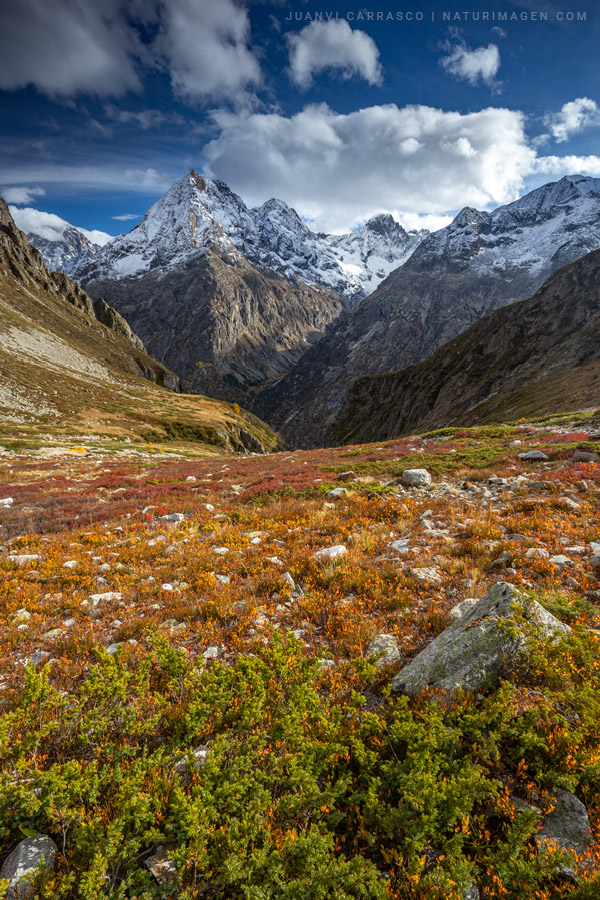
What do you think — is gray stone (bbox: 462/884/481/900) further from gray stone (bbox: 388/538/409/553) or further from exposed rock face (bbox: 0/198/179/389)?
exposed rock face (bbox: 0/198/179/389)

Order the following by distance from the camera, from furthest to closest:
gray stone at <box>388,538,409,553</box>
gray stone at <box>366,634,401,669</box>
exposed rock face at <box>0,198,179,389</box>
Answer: exposed rock face at <box>0,198,179,389</box>
gray stone at <box>388,538,409,553</box>
gray stone at <box>366,634,401,669</box>

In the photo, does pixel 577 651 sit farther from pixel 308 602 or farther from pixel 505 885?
pixel 308 602

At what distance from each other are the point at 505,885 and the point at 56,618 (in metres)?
6.41

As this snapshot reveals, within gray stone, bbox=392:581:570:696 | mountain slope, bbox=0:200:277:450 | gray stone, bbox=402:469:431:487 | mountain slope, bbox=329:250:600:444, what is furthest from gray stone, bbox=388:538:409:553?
mountain slope, bbox=0:200:277:450

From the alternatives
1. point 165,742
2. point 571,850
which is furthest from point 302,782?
point 571,850

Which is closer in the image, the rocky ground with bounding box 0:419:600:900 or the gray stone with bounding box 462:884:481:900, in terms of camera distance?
the gray stone with bounding box 462:884:481:900

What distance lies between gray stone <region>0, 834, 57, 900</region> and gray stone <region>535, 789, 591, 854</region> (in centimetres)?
352

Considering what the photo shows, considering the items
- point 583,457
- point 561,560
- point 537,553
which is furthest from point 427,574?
point 583,457

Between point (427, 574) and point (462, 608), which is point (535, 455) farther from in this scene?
point (462, 608)

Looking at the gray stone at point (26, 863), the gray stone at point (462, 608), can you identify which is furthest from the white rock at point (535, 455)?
the gray stone at point (26, 863)

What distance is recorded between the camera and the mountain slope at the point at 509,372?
190 ft

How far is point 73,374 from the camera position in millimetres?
97125

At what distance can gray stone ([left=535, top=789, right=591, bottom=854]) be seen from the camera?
264 cm

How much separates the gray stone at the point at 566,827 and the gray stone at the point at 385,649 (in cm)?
197
